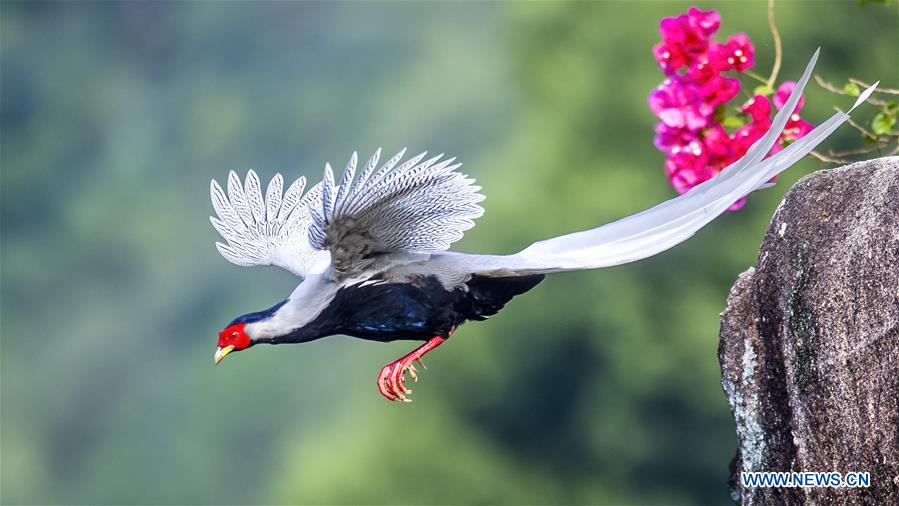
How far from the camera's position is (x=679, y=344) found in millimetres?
6055

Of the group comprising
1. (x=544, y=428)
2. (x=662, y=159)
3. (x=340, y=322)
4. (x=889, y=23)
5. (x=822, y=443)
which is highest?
(x=889, y=23)

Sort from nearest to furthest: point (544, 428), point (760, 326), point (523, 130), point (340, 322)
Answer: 1. point (340, 322)
2. point (760, 326)
3. point (544, 428)
4. point (523, 130)

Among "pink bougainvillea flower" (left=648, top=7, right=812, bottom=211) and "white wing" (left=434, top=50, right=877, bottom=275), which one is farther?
"pink bougainvillea flower" (left=648, top=7, right=812, bottom=211)

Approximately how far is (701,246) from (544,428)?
1.32 metres

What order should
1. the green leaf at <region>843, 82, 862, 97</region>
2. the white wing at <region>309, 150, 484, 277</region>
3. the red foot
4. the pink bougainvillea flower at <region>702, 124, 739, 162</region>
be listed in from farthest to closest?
the pink bougainvillea flower at <region>702, 124, 739, 162</region>, the green leaf at <region>843, 82, 862, 97</region>, the red foot, the white wing at <region>309, 150, 484, 277</region>

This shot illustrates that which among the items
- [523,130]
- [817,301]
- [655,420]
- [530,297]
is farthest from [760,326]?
[523,130]

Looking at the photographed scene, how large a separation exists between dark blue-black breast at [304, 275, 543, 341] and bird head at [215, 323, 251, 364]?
0.10 metres

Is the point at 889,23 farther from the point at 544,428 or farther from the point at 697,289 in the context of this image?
the point at 544,428

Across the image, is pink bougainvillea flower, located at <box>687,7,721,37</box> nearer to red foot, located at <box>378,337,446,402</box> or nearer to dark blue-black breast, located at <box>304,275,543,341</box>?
dark blue-black breast, located at <box>304,275,543,341</box>

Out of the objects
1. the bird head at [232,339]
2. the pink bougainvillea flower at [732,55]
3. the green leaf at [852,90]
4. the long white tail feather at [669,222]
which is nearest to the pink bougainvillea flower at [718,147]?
the pink bougainvillea flower at [732,55]

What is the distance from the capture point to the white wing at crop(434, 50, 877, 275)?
1.81 m

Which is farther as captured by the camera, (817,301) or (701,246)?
(701,246)

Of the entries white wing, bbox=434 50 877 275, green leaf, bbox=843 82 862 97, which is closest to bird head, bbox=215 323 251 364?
white wing, bbox=434 50 877 275

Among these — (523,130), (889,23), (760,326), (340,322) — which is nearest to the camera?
(340,322)
